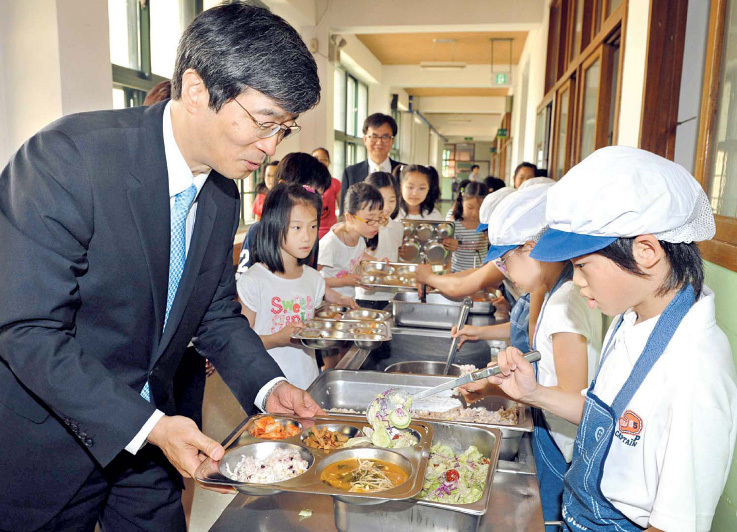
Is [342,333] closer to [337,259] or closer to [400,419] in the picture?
[400,419]

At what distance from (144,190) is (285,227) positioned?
993 millimetres

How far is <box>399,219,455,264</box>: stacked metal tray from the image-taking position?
354 centimetres

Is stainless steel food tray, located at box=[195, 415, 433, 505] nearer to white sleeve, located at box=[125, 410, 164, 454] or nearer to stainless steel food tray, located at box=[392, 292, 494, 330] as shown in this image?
white sleeve, located at box=[125, 410, 164, 454]

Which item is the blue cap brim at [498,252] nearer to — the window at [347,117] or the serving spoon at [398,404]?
the serving spoon at [398,404]

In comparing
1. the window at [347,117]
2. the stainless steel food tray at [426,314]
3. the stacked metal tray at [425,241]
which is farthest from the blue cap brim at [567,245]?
the window at [347,117]

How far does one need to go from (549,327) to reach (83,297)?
934mm

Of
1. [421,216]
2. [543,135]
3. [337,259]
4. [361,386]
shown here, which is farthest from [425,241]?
[543,135]

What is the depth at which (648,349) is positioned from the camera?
0.90 meters

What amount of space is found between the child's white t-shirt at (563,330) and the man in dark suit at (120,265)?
0.57 m

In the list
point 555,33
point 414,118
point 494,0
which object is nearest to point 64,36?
point 555,33

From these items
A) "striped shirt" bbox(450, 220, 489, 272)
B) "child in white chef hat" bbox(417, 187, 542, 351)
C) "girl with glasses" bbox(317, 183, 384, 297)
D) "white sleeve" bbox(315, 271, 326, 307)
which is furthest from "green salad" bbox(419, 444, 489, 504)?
"striped shirt" bbox(450, 220, 489, 272)

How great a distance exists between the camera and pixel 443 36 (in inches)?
311

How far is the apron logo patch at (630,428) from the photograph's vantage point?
2.93 ft

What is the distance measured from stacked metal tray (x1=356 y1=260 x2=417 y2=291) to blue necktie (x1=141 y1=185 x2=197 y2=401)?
1368 millimetres
